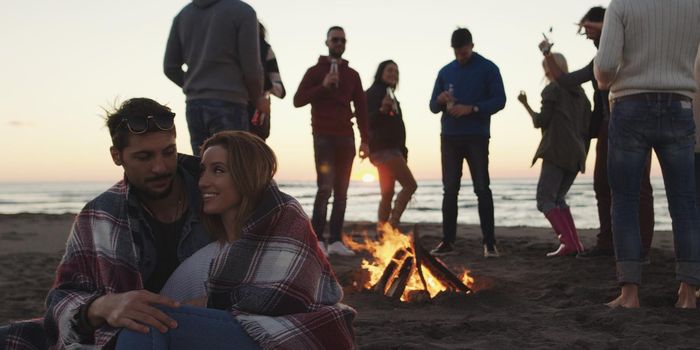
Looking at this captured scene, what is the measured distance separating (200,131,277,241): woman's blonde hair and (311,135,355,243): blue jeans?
174 inches

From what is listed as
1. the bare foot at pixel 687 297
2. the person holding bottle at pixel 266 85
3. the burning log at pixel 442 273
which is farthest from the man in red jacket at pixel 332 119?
the bare foot at pixel 687 297

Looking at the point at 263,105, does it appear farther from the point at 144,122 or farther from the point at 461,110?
the point at 461,110

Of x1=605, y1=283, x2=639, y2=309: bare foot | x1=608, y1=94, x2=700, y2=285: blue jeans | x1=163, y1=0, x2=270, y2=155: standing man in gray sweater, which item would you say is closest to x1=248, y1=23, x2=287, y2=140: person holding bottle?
x1=163, y1=0, x2=270, y2=155: standing man in gray sweater

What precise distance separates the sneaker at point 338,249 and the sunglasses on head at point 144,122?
16.4 feet

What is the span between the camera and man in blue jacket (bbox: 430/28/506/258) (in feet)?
23.4

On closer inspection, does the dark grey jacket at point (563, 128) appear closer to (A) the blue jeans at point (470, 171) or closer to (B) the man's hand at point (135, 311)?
(A) the blue jeans at point (470, 171)

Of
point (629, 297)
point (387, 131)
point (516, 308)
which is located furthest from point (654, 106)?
point (387, 131)

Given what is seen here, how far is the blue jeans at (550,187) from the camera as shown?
24.1 ft

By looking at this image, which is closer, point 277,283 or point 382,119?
point 277,283

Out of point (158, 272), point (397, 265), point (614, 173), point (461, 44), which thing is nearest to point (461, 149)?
point (461, 44)

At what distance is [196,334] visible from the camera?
239 cm

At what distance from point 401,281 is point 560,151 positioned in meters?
3.01

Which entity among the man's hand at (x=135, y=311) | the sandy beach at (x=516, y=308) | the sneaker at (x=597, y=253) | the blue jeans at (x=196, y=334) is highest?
the man's hand at (x=135, y=311)

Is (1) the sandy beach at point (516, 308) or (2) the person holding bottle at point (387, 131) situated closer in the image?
(1) the sandy beach at point (516, 308)
